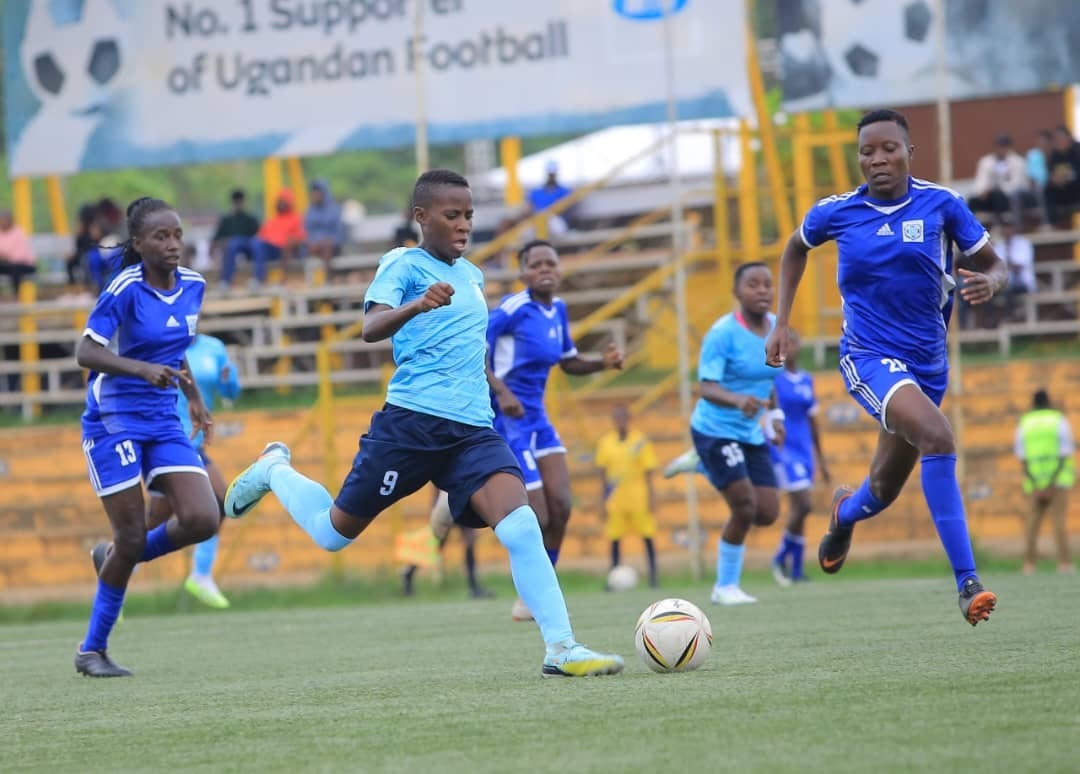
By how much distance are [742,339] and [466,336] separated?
5897 millimetres

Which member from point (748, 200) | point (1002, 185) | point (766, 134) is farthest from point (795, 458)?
point (766, 134)

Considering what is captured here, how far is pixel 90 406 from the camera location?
983 centimetres

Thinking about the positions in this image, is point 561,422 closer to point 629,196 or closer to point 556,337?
point 629,196

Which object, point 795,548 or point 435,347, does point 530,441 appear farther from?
point 435,347

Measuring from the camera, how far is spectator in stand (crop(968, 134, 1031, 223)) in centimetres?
2225

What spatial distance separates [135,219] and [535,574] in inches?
A: 143

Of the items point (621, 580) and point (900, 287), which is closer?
point (900, 287)

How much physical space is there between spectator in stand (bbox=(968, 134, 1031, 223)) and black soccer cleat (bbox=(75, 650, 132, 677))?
610 inches

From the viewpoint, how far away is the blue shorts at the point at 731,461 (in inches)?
523

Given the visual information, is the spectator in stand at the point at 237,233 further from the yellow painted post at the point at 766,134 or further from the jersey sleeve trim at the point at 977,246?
the jersey sleeve trim at the point at 977,246

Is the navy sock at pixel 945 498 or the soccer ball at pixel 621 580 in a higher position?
the navy sock at pixel 945 498

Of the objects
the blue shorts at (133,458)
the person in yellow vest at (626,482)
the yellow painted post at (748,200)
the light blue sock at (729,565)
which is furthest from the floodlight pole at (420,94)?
the blue shorts at (133,458)

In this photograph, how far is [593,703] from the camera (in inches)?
251

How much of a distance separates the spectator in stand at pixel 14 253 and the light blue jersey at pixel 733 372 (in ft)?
51.3
